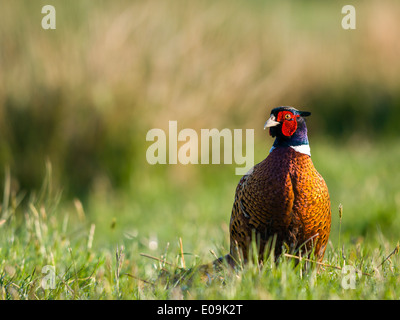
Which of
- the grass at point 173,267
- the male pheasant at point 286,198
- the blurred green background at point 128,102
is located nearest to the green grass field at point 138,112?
the blurred green background at point 128,102

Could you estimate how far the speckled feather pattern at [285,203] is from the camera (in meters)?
2.58

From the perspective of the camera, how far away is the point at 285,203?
2.57m

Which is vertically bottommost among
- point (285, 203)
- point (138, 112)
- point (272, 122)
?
point (285, 203)

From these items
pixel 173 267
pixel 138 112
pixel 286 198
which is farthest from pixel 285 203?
pixel 138 112

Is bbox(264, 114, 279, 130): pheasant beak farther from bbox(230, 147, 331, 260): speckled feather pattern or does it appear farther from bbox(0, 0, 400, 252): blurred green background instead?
bbox(0, 0, 400, 252): blurred green background

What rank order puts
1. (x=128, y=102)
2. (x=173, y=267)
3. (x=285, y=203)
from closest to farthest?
1. (x=285, y=203)
2. (x=173, y=267)
3. (x=128, y=102)

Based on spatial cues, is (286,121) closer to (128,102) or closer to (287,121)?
(287,121)

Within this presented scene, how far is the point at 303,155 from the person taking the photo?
2.65 m

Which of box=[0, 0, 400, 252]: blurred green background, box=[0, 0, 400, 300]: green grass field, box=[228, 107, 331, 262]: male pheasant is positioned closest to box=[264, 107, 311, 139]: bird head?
box=[228, 107, 331, 262]: male pheasant

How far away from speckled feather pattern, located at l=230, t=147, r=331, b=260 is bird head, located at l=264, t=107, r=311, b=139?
0.07m

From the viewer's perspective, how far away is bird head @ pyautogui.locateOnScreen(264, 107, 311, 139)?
262 cm

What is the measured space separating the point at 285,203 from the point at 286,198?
23 millimetres

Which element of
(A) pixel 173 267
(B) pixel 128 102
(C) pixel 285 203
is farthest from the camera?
(B) pixel 128 102

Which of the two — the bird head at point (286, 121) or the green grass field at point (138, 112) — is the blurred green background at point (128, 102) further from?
the bird head at point (286, 121)
